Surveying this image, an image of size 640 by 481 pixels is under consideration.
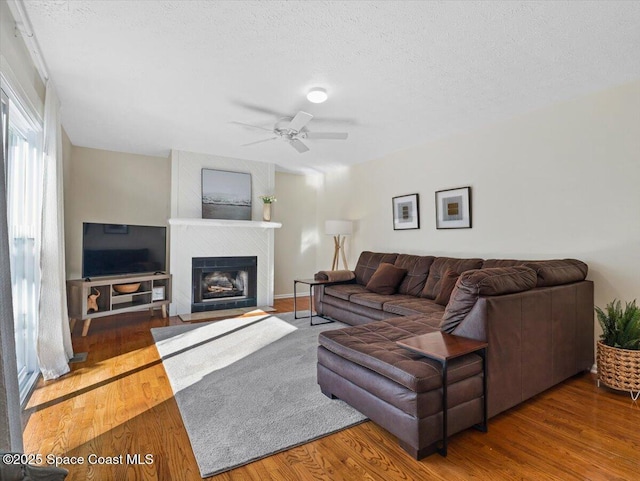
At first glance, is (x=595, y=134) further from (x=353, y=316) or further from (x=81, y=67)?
(x=81, y=67)

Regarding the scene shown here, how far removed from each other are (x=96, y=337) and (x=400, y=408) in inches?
151

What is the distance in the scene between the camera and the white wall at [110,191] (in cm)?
497

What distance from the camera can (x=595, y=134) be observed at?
121 inches

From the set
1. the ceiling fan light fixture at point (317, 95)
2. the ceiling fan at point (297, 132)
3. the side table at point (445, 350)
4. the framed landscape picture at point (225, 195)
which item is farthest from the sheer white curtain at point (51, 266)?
the side table at point (445, 350)

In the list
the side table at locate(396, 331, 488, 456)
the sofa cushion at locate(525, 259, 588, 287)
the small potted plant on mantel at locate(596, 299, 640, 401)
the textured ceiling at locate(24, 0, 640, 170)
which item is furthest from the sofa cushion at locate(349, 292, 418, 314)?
the textured ceiling at locate(24, 0, 640, 170)

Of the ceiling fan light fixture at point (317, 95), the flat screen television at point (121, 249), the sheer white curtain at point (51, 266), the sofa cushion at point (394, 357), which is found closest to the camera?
the sofa cushion at point (394, 357)

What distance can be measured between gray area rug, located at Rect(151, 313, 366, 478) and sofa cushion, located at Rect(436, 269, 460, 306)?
1.46 meters

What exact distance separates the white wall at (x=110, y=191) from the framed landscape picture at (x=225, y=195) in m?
0.71

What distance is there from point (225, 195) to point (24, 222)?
309 cm

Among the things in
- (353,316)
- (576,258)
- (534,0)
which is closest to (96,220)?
(353,316)

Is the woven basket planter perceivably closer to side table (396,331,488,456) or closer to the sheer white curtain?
side table (396,331,488,456)

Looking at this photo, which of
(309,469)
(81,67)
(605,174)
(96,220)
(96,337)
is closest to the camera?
(309,469)

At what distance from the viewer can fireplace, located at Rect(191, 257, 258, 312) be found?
17.8ft

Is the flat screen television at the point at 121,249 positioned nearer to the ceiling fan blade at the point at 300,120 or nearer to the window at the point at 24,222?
the window at the point at 24,222
